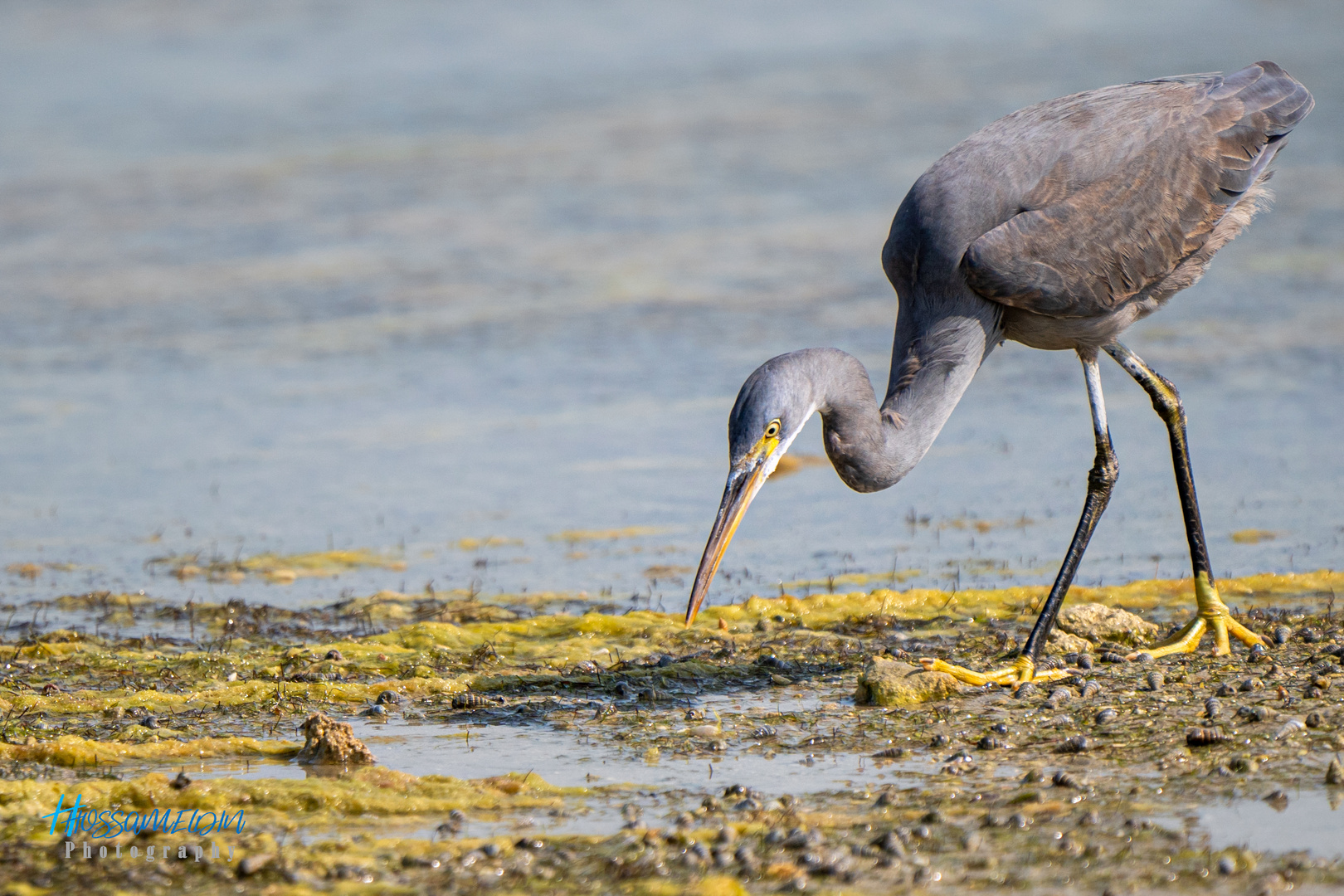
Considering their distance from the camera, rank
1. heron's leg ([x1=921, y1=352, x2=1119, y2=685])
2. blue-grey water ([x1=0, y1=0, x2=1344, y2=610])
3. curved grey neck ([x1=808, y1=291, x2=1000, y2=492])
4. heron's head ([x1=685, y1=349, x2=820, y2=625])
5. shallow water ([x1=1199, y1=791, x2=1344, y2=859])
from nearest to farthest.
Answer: shallow water ([x1=1199, y1=791, x2=1344, y2=859])
heron's head ([x1=685, y1=349, x2=820, y2=625])
curved grey neck ([x1=808, y1=291, x2=1000, y2=492])
heron's leg ([x1=921, y1=352, x2=1119, y2=685])
blue-grey water ([x1=0, y1=0, x2=1344, y2=610])

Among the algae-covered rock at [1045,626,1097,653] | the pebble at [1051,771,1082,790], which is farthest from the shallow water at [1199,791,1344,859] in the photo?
the algae-covered rock at [1045,626,1097,653]

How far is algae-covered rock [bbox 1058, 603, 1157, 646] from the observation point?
704cm

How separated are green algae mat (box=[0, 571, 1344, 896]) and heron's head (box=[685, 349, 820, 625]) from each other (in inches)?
26.8

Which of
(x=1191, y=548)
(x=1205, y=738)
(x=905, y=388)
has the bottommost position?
(x=1205, y=738)

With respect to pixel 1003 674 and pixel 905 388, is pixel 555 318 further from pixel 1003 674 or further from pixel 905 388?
pixel 1003 674

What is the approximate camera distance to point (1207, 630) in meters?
6.92

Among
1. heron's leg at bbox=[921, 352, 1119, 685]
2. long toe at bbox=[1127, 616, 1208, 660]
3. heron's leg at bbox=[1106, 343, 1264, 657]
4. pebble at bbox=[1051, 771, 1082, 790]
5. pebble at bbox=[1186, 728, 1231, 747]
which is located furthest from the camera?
heron's leg at bbox=[1106, 343, 1264, 657]

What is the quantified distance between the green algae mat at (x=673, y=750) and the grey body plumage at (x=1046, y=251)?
Result: 0.78 meters

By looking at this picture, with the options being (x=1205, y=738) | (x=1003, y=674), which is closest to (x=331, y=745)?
(x=1003, y=674)

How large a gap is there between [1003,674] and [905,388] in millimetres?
1242

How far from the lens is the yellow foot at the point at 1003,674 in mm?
6320

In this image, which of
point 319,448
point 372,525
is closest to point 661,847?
point 372,525

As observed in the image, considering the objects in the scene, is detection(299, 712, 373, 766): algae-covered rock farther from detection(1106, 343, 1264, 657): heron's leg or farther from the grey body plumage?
detection(1106, 343, 1264, 657): heron's leg

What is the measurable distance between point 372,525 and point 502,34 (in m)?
20.8
